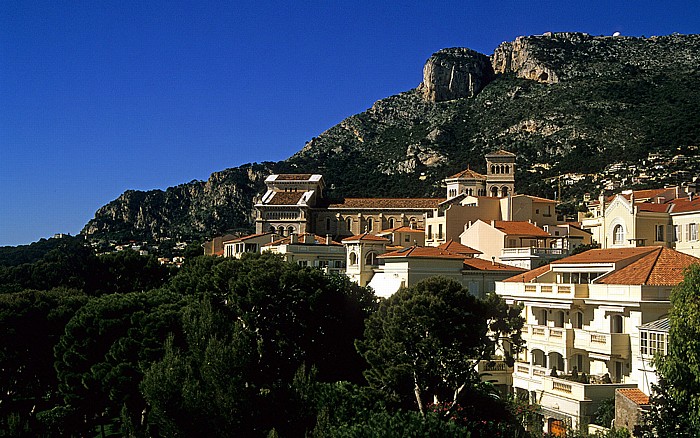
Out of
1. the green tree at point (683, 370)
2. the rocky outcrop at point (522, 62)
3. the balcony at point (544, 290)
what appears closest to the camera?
the green tree at point (683, 370)

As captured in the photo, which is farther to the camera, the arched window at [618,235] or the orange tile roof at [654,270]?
the arched window at [618,235]

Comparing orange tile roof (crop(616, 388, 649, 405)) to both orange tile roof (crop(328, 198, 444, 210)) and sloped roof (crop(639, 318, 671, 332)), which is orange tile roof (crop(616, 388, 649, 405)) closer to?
sloped roof (crop(639, 318, 671, 332))

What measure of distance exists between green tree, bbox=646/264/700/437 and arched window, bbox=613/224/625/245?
31.0 metres

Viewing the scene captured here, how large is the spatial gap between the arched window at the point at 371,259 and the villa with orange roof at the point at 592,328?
78.1 ft

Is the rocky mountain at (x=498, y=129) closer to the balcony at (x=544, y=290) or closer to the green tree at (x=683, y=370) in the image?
the balcony at (x=544, y=290)

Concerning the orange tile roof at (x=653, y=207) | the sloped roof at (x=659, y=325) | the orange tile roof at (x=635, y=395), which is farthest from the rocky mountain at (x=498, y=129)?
the orange tile roof at (x=635, y=395)

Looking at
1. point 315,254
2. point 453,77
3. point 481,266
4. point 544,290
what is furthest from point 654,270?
point 453,77

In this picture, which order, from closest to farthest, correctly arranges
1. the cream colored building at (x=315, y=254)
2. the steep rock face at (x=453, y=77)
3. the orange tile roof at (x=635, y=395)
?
the orange tile roof at (x=635, y=395) → the cream colored building at (x=315, y=254) → the steep rock face at (x=453, y=77)

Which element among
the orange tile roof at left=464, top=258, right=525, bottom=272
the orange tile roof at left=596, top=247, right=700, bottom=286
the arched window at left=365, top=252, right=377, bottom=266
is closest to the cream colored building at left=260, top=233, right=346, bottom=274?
the arched window at left=365, top=252, right=377, bottom=266

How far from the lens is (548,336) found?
114 ft

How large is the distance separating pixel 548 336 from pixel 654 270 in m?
5.70

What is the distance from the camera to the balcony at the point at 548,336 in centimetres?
3353

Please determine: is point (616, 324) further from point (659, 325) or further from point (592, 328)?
point (659, 325)

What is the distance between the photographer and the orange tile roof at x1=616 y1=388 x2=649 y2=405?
27188mm
